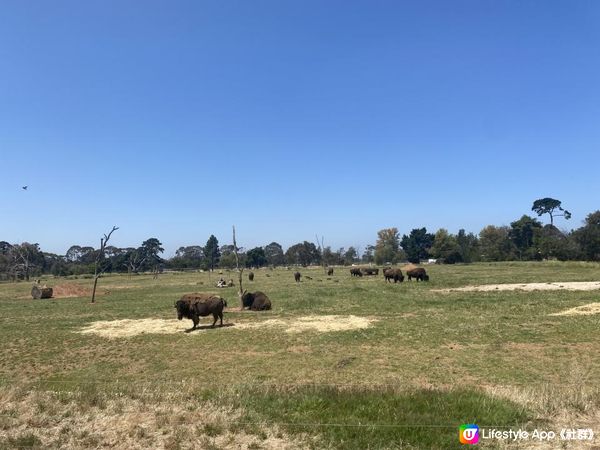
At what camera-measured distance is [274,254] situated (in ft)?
532

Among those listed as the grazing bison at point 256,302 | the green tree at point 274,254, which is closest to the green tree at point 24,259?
the green tree at point 274,254

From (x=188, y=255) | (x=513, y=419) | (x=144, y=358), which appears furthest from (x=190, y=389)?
(x=188, y=255)

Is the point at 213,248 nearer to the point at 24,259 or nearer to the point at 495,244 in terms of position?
the point at 24,259

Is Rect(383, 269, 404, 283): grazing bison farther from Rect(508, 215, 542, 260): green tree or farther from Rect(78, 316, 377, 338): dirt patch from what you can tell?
Rect(508, 215, 542, 260): green tree

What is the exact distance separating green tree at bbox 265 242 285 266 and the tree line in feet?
1.21

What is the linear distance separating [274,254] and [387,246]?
141 ft

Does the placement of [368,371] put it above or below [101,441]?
below

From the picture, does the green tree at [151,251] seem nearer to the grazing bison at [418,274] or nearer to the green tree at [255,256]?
the green tree at [255,256]

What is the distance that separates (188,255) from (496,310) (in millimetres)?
153471

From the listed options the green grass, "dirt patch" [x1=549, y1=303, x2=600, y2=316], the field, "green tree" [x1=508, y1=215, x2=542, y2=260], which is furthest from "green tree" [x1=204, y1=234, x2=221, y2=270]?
the green grass

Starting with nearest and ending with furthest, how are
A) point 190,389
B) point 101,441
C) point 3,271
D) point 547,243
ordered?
point 101,441, point 190,389, point 547,243, point 3,271

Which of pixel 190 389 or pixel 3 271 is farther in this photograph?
pixel 3 271

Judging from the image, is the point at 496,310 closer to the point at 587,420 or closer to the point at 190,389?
A: the point at 587,420

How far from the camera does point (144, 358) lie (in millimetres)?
15273
